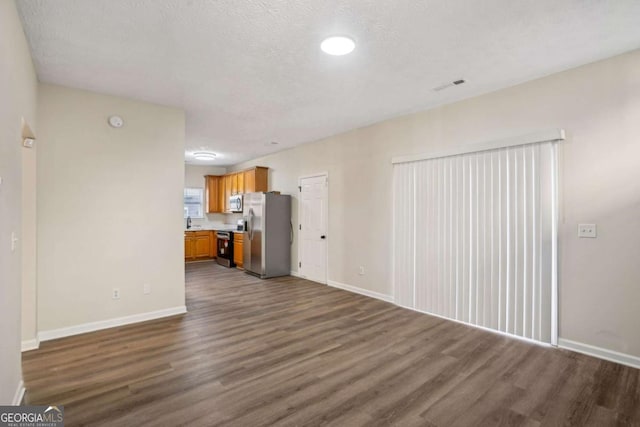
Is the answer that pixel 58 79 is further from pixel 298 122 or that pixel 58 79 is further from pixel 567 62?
pixel 567 62

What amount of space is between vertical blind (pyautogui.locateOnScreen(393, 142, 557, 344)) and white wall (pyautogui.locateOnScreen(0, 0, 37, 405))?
158 inches

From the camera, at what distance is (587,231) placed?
9.25 feet

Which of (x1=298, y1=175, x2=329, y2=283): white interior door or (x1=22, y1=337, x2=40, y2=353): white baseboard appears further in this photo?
(x1=298, y1=175, x2=329, y2=283): white interior door

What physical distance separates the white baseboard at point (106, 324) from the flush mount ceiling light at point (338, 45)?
12.0ft

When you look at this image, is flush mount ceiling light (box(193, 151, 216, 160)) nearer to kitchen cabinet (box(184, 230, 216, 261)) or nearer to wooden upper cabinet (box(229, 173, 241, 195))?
wooden upper cabinet (box(229, 173, 241, 195))

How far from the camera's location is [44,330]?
10.4ft

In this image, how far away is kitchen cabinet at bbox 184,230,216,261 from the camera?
26.7 ft

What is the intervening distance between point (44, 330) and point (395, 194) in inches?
179

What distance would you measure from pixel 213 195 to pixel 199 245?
61.8 inches

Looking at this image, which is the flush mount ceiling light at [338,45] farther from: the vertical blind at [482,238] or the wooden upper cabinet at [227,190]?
the wooden upper cabinet at [227,190]

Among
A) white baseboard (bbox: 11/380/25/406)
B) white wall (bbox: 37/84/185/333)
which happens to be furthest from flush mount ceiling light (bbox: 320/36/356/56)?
white baseboard (bbox: 11/380/25/406)

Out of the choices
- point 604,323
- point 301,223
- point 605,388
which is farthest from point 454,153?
point 301,223

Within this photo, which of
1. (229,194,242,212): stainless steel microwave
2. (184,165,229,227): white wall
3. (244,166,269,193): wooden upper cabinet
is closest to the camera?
(244,166,269,193): wooden upper cabinet

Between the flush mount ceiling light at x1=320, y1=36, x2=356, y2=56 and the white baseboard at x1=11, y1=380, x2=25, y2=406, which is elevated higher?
the flush mount ceiling light at x1=320, y1=36, x2=356, y2=56
